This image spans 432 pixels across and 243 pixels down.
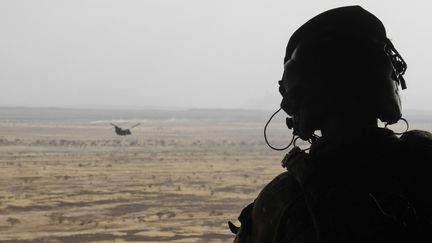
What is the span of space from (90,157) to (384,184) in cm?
3449

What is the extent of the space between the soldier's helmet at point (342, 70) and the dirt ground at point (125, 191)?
42.1 ft

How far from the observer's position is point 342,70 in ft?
5.44

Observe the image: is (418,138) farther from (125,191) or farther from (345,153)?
(125,191)

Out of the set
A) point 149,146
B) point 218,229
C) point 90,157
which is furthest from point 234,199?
point 149,146

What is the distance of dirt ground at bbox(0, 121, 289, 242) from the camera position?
49.9 ft

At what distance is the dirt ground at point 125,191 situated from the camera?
49.9 ft

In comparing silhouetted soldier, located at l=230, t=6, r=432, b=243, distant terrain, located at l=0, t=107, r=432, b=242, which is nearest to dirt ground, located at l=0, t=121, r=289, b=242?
distant terrain, located at l=0, t=107, r=432, b=242

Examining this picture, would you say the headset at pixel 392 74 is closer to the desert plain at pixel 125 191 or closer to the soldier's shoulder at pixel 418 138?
the soldier's shoulder at pixel 418 138

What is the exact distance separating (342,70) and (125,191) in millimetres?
20966

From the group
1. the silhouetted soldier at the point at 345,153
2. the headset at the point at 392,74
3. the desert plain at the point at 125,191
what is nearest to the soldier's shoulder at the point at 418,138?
the silhouetted soldier at the point at 345,153

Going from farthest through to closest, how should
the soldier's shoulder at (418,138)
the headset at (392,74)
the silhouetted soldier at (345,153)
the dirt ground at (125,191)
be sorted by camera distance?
1. the dirt ground at (125,191)
2. the headset at (392,74)
3. the soldier's shoulder at (418,138)
4. the silhouetted soldier at (345,153)

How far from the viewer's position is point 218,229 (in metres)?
15.6

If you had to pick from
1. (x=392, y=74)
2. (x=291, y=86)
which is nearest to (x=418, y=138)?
(x=392, y=74)

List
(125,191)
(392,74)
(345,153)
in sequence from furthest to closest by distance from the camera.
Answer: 1. (125,191)
2. (392,74)
3. (345,153)
